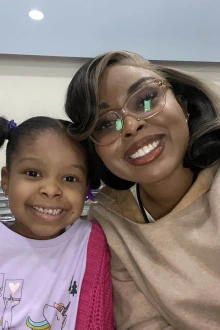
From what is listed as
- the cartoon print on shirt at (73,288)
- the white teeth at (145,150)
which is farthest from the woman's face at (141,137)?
the cartoon print on shirt at (73,288)

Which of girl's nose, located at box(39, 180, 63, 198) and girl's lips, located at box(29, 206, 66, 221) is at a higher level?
girl's nose, located at box(39, 180, 63, 198)

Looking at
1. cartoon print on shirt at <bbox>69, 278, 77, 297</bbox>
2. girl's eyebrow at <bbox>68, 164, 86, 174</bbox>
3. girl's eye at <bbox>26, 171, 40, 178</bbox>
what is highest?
girl's eyebrow at <bbox>68, 164, 86, 174</bbox>

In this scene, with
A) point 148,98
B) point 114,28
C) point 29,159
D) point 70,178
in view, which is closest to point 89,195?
point 70,178

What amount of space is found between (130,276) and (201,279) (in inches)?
8.3

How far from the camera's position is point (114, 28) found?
165 cm

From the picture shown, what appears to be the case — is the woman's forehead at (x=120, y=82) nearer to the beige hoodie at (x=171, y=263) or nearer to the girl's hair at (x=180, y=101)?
the girl's hair at (x=180, y=101)

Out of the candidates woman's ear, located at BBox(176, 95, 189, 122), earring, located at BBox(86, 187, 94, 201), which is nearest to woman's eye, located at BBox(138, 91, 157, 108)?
woman's ear, located at BBox(176, 95, 189, 122)

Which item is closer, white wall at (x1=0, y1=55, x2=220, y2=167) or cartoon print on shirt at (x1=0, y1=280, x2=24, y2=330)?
cartoon print on shirt at (x1=0, y1=280, x2=24, y2=330)

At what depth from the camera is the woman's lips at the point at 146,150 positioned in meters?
0.92

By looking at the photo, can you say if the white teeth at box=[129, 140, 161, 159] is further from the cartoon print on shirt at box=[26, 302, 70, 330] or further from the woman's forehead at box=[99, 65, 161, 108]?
the cartoon print on shirt at box=[26, 302, 70, 330]

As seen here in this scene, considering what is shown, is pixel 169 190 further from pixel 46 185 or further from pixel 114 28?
pixel 114 28

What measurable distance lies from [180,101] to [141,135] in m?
0.19

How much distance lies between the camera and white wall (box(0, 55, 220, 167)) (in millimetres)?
1633

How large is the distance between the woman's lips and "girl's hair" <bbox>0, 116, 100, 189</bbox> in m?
0.15
